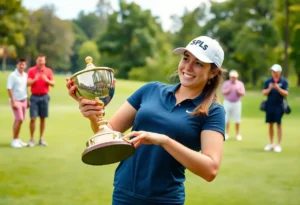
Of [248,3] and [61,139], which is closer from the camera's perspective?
[61,139]

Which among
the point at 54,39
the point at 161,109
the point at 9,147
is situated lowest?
the point at 161,109

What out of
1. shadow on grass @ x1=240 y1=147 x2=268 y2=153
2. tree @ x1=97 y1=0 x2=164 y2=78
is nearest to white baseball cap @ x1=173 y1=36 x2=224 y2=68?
shadow on grass @ x1=240 y1=147 x2=268 y2=153

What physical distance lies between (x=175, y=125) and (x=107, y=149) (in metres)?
0.46

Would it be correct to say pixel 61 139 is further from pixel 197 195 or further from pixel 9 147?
pixel 197 195

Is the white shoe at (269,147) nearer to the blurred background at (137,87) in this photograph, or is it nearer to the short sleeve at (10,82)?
the blurred background at (137,87)

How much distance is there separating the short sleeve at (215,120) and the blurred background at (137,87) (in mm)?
981

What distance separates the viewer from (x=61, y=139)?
13.0 meters

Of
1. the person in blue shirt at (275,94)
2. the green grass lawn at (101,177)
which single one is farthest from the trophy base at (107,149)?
the person in blue shirt at (275,94)

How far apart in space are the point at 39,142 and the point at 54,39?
73602 mm

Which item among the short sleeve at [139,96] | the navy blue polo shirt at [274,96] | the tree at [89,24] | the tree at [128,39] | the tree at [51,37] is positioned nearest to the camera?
the short sleeve at [139,96]

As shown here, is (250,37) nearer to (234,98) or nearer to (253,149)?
(234,98)

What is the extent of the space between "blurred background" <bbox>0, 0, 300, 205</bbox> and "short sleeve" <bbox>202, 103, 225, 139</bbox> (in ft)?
3.22

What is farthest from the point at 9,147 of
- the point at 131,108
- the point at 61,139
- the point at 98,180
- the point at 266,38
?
the point at 266,38

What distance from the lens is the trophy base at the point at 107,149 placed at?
8.75 ft
